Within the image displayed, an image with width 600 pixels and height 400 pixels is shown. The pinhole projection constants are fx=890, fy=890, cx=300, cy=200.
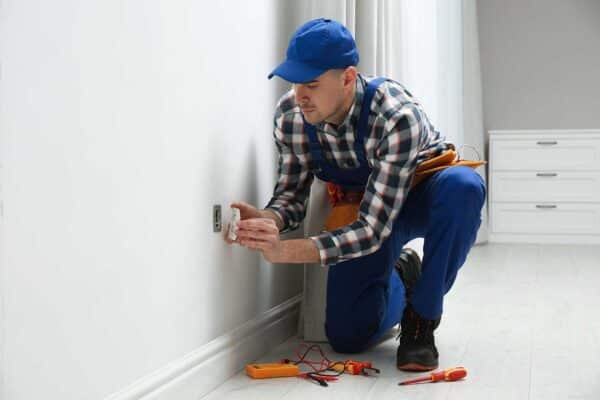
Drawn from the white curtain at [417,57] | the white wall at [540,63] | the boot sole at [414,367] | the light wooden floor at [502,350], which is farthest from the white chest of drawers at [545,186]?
the boot sole at [414,367]

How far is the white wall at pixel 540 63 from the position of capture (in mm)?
5910

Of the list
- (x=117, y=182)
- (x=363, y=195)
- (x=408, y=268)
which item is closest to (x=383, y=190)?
(x=363, y=195)

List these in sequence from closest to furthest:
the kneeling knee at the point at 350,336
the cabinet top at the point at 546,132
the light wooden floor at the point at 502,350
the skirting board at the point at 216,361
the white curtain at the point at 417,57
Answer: the skirting board at the point at 216,361
the light wooden floor at the point at 502,350
the kneeling knee at the point at 350,336
the white curtain at the point at 417,57
the cabinet top at the point at 546,132

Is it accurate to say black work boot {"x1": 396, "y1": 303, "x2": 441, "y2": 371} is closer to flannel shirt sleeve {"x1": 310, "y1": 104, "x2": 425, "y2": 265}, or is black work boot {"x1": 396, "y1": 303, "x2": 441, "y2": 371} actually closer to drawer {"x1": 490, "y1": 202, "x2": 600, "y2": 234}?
flannel shirt sleeve {"x1": 310, "y1": 104, "x2": 425, "y2": 265}

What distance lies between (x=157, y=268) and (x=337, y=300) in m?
0.72

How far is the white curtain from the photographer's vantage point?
7.98ft

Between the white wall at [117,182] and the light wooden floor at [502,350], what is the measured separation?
0.27 metres

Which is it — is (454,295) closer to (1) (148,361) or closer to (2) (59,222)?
(1) (148,361)

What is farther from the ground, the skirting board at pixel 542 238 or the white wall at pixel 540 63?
the white wall at pixel 540 63

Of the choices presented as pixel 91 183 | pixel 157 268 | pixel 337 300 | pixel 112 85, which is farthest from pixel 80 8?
pixel 337 300

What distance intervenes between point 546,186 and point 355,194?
3525 millimetres

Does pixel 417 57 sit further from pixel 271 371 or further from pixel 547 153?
pixel 271 371

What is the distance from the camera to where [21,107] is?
3.96ft

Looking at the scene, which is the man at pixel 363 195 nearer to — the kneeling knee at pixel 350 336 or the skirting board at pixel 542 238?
the kneeling knee at pixel 350 336
